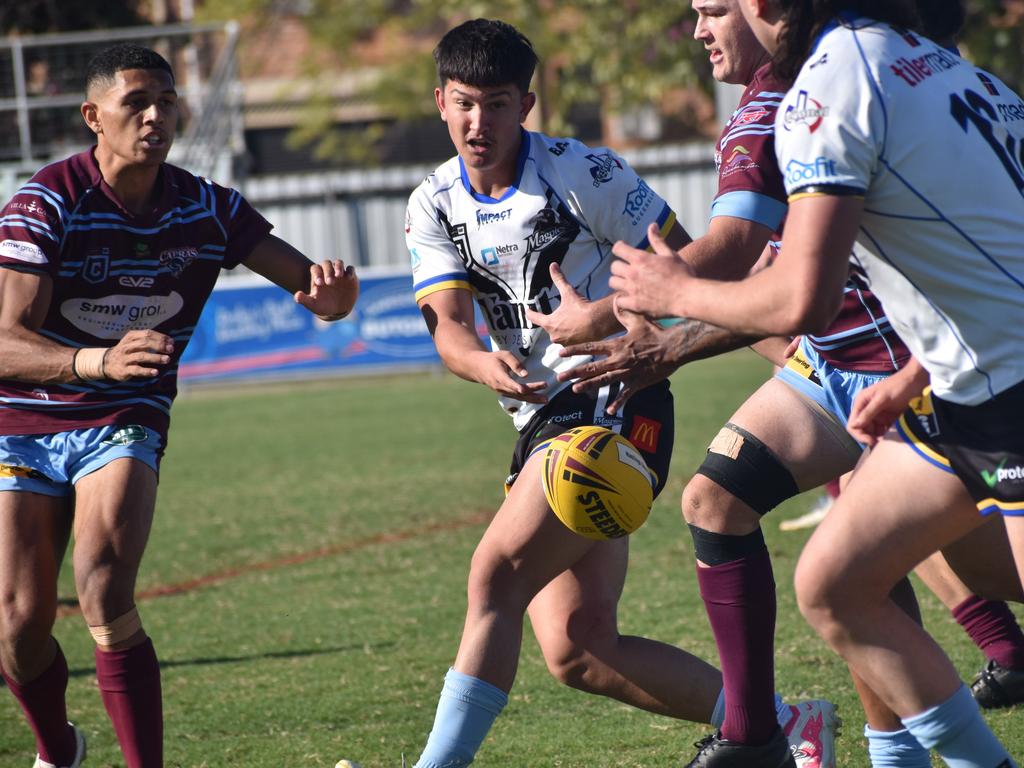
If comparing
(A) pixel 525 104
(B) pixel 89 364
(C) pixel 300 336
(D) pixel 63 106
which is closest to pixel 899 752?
(A) pixel 525 104

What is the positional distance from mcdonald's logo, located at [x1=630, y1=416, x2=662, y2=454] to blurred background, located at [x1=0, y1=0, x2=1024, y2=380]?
13535mm

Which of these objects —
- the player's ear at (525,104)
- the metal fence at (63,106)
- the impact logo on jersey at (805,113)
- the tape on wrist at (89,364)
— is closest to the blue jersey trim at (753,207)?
the impact logo on jersey at (805,113)

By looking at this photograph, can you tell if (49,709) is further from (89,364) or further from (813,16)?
(813,16)

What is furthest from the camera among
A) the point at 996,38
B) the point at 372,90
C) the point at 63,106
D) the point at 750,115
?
the point at 372,90

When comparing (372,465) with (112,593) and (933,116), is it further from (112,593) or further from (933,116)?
(933,116)

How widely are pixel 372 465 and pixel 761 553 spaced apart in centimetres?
756

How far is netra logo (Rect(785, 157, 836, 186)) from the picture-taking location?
2.73 m

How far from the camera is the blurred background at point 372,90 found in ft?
58.6

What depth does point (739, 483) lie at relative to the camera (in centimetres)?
393

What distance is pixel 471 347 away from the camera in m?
4.00

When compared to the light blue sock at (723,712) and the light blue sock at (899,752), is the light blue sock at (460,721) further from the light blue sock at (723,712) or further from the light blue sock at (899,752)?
the light blue sock at (899,752)

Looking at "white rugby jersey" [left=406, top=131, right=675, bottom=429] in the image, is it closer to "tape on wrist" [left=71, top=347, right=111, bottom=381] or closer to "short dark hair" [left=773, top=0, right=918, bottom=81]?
"tape on wrist" [left=71, top=347, right=111, bottom=381]

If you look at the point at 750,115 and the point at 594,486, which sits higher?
the point at 750,115

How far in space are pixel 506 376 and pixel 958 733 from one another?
148 cm
